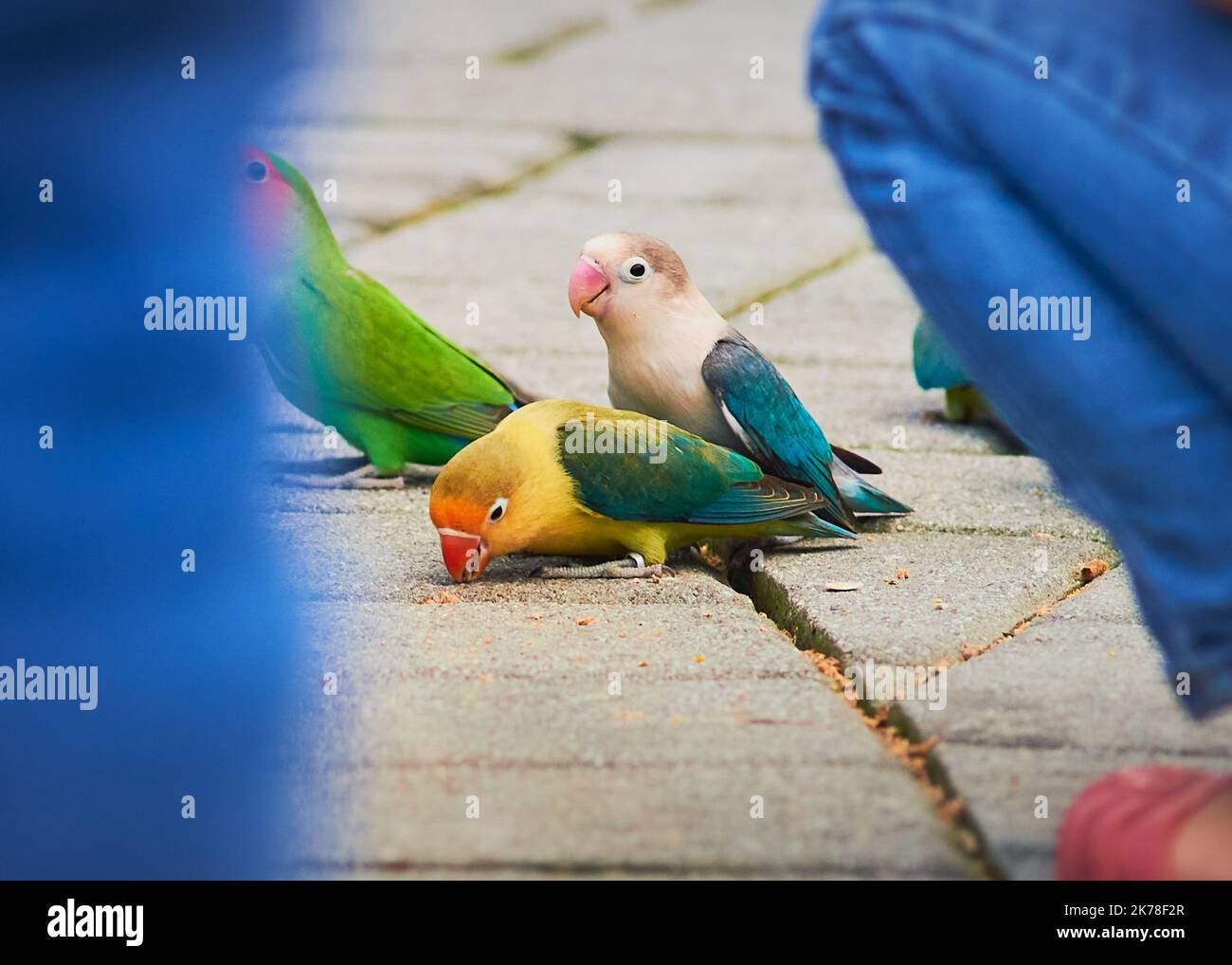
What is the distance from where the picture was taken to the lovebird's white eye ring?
7.45ft

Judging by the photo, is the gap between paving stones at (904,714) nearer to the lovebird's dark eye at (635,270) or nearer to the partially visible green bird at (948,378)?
the lovebird's dark eye at (635,270)

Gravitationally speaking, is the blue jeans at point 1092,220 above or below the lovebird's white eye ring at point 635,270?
below

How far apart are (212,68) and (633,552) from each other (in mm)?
831

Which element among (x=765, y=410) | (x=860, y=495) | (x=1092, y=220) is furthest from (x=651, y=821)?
(x=860, y=495)

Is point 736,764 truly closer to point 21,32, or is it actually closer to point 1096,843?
point 1096,843

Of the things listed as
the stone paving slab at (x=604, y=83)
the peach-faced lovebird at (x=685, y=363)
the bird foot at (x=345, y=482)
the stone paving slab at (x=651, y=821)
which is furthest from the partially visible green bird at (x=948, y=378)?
the stone paving slab at (x=604, y=83)

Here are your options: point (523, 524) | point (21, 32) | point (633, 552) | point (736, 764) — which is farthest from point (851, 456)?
point (21, 32)

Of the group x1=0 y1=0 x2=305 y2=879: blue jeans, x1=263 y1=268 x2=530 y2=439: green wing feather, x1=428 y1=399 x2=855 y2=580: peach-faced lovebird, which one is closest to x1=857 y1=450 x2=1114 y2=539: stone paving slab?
x1=428 y1=399 x2=855 y2=580: peach-faced lovebird

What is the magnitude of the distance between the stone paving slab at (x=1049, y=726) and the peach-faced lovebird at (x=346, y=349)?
0.94 m

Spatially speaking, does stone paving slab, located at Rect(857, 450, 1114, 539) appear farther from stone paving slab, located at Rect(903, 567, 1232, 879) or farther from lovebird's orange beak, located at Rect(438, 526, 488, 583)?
lovebird's orange beak, located at Rect(438, 526, 488, 583)

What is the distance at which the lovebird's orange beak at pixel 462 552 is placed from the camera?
6.86 ft
